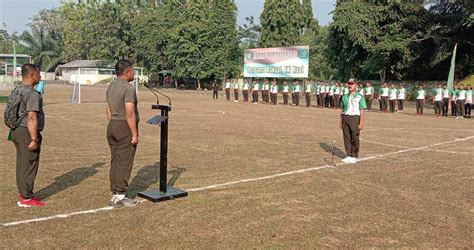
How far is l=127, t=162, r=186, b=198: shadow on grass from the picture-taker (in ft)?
23.2

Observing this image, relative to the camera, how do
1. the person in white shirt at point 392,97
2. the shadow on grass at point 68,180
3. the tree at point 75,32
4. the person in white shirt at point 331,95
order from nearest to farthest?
the shadow on grass at point 68,180, the person in white shirt at point 392,97, the person in white shirt at point 331,95, the tree at point 75,32

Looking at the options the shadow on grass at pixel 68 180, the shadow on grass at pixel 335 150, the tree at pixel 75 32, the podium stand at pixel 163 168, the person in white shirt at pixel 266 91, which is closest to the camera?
the podium stand at pixel 163 168

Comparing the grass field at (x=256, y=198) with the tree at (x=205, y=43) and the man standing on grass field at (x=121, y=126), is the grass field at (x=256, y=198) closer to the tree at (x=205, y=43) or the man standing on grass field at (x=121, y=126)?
the man standing on grass field at (x=121, y=126)

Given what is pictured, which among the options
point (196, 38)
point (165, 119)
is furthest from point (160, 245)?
point (196, 38)

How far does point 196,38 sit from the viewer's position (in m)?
58.1

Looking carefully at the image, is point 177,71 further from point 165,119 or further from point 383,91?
point 165,119

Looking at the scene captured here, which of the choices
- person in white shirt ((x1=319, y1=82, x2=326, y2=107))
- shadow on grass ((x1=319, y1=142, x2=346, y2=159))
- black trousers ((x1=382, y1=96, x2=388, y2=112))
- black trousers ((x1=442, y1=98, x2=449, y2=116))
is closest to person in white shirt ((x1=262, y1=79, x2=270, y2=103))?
person in white shirt ((x1=319, y1=82, x2=326, y2=107))

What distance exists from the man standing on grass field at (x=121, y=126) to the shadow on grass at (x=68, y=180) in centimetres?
128

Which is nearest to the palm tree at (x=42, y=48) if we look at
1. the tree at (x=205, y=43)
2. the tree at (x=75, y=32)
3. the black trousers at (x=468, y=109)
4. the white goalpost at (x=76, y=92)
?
the tree at (x=75, y=32)

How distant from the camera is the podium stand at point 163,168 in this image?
630cm

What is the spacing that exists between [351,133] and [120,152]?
5.48 meters

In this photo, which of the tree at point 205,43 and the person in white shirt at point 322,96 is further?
the tree at point 205,43

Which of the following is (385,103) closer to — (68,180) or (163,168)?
(68,180)

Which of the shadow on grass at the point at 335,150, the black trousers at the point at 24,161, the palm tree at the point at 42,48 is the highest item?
the palm tree at the point at 42,48
